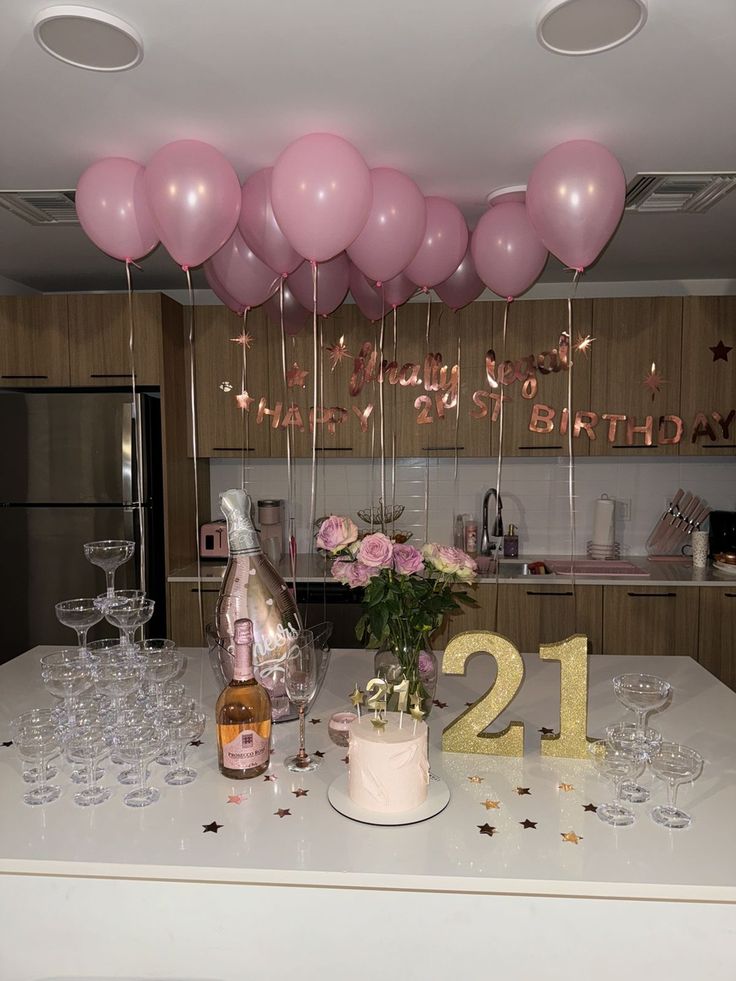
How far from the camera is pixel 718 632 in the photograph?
137 inches

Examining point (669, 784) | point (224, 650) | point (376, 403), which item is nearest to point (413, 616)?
point (224, 650)

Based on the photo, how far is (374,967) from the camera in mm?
1217

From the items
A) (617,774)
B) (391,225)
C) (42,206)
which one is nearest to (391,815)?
(617,774)

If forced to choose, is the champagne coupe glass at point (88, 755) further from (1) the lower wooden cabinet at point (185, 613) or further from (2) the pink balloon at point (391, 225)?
(1) the lower wooden cabinet at point (185, 613)

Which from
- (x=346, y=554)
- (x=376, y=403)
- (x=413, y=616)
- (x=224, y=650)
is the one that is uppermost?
(x=376, y=403)

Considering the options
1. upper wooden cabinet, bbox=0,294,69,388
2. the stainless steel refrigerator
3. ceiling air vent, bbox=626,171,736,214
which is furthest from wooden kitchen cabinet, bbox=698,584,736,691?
upper wooden cabinet, bbox=0,294,69,388

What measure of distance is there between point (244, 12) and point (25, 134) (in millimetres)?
932

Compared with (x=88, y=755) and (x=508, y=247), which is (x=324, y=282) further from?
(x=88, y=755)

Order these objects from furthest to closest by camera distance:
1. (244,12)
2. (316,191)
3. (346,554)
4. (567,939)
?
(316,191), (346,554), (244,12), (567,939)

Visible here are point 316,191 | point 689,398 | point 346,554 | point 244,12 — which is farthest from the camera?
point 689,398

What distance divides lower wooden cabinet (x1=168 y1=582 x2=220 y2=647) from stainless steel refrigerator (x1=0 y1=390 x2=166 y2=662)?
0.59 ft

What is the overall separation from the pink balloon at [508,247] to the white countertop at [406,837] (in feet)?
4.77

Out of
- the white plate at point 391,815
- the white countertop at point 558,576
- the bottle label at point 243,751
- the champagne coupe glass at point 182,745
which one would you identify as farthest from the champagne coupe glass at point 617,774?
the white countertop at point 558,576

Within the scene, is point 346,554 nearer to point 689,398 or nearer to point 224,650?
point 224,650
